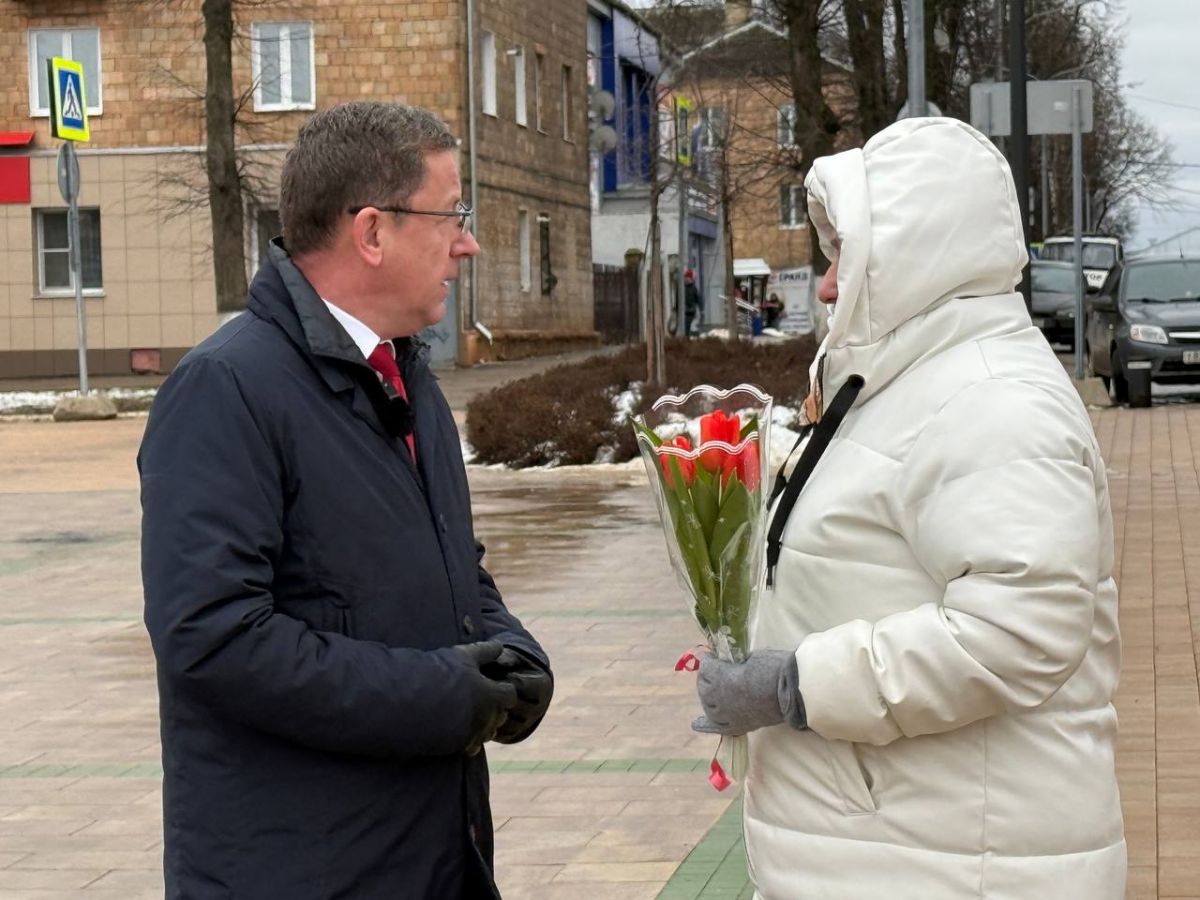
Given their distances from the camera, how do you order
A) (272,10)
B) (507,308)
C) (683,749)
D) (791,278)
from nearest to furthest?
→ 1. (683,749)
2. (272,10)
3. (507,308)
4. (791,278)

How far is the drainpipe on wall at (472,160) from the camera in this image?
36375 mm

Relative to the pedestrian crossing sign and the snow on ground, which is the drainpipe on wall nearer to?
the snow on ground

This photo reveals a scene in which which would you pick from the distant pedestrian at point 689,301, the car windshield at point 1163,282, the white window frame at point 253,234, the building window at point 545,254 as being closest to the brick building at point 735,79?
the building window at point 545,254

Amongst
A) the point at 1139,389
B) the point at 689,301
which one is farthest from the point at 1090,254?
the point at 1139,389

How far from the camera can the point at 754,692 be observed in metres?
2.77

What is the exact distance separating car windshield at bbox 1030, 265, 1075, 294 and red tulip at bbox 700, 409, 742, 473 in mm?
33604

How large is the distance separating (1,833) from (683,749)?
88.3 inches

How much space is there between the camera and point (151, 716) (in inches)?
310

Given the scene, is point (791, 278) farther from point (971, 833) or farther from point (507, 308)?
point (971, 833)

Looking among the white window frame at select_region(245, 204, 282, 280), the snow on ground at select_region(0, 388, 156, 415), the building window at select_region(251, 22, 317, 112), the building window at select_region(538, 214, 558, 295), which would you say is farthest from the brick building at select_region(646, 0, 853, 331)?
the snow on ground at select_region(0, 388, 156, 415)

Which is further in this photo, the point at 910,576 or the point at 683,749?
the point at 683,749

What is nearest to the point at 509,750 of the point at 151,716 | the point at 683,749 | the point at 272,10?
the point at 683,749

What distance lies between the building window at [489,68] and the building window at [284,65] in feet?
11.4

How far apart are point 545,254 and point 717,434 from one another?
130 feet
